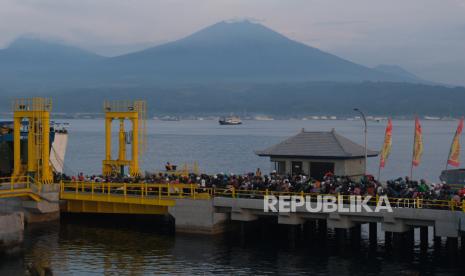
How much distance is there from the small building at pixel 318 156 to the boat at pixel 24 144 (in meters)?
14.1

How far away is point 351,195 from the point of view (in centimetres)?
3403

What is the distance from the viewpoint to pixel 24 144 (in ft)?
156

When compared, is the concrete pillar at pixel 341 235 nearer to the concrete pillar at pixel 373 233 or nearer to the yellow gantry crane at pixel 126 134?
the concrete pillar at pixel 373 233

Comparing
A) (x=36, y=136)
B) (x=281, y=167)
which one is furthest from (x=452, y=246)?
(x=36, y=136)

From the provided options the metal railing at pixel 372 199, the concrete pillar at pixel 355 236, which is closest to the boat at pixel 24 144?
the metal railing at pixel 372 199

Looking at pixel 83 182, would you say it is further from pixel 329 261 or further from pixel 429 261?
pixel 429 261

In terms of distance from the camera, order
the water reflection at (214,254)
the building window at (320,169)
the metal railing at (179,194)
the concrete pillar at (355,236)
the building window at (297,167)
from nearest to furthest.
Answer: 1. the water reflection at (214,254)
2. the metal railing at (179,194)
3. the concrete pillar at (355,236)
4. the building window at (320,169)
5. the building window at (297,167)

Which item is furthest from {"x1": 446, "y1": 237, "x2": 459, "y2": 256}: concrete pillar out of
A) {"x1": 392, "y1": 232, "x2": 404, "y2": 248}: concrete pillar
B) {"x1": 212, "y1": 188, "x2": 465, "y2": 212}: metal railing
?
{"x1": 392, "y1": 232, "x2": 404, "y2": 248}: concrete pillar

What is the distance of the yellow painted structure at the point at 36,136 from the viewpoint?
42344 mm

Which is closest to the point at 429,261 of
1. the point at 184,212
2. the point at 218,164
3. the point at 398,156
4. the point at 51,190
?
the point at 184,212

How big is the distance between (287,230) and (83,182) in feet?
38.4

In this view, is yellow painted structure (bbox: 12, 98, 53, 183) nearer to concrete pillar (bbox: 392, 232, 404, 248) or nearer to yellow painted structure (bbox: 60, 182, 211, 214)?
yellow painted structure (bbox: 60, 182, 211, 214)

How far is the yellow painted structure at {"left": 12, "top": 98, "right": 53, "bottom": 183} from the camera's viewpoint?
42344 mm

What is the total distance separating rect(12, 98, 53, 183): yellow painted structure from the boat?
230 cm
